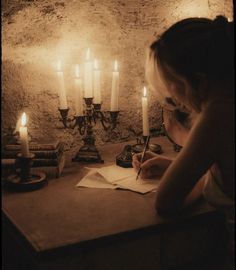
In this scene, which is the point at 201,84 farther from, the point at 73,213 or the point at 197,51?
the point at 73,213

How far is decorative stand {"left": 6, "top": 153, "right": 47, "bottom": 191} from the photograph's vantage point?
1571 mm

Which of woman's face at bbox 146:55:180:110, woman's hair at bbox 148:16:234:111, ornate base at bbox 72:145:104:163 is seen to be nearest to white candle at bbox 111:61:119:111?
ornate base at bbox 72:145:104:163

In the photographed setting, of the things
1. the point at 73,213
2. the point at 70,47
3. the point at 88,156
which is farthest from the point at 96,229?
the point at 70,47

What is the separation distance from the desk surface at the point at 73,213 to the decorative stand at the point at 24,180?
0.03m

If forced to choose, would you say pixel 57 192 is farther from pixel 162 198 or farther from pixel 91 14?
pixel 91 14

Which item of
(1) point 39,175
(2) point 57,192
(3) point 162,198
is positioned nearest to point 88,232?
(3) point 162,198

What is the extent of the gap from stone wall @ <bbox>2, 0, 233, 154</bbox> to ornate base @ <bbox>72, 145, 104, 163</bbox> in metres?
0.23

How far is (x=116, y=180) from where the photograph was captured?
1.68 m

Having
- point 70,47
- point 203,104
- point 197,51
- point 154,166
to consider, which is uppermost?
point 70,47

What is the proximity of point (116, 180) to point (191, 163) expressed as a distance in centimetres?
52

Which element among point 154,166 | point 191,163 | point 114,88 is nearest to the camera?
point 191,163

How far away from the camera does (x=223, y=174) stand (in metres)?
1.25

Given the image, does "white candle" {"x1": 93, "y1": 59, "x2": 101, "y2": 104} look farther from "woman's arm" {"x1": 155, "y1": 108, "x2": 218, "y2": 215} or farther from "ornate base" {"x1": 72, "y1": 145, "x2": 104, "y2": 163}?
"woman's arm" {"x1": 155, "y1": 108, "x2": 218, "y2": 215}

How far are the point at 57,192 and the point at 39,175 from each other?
5.7 inches
